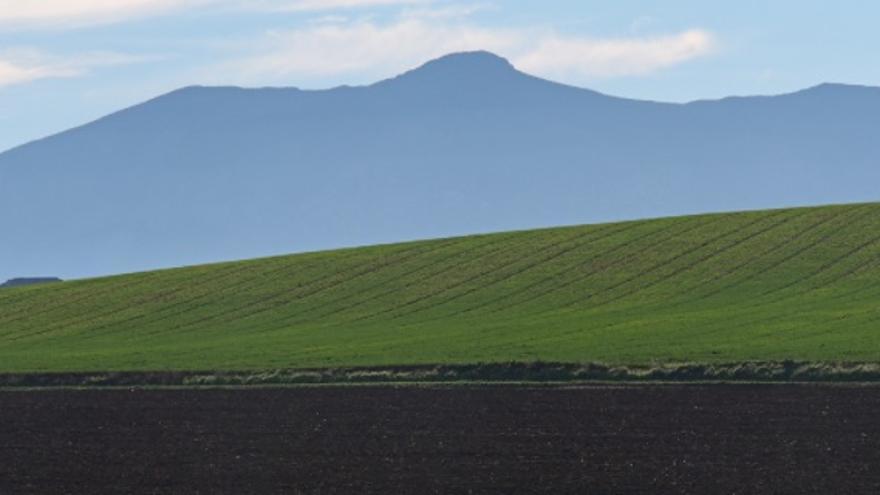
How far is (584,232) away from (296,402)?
50.2 meters

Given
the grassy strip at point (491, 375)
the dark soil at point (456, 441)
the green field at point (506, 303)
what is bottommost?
the dark soil at point (456, 441)

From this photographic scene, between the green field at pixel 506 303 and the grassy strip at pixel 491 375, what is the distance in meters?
0.88

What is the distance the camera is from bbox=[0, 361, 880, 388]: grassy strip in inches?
1976

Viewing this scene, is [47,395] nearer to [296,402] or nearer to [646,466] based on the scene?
[296,402]

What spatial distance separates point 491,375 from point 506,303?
2111cm

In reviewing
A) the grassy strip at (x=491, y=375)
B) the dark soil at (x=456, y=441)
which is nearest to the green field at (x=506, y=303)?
the grassy strip at (x=491, y=375)

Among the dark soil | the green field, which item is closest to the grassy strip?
the green field

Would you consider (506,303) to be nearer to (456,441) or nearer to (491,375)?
(491,375)

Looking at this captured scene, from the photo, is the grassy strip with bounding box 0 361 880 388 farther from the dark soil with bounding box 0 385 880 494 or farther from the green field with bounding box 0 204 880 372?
the dark soil with bounding box 0 385 880 494

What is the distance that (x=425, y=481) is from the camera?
3309 centimetres

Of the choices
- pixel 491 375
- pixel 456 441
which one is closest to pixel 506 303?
pixel 491 375

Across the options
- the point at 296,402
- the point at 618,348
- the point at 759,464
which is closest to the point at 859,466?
the point at 759,464

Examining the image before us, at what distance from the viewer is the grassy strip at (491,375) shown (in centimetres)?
5019

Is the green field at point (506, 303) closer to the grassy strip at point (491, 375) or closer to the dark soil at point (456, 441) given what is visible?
the grassy strip at point (491, 375)
